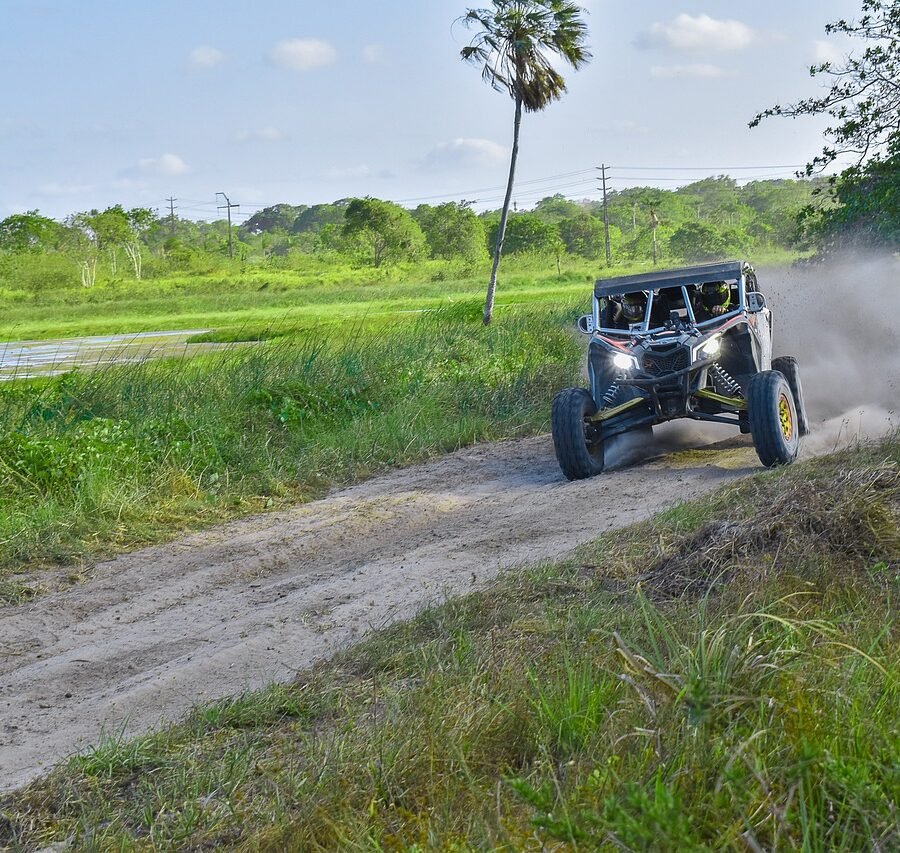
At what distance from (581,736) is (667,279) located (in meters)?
7.75

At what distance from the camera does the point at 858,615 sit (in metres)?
4.41

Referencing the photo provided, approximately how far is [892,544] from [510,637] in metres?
1.90

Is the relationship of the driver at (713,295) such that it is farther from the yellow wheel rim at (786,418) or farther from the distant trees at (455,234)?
the distant trees at (455,234)

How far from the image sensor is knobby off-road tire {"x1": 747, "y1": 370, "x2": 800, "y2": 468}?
9.44 meters

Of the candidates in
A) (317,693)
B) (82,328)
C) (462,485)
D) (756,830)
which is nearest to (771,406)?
(462,485)

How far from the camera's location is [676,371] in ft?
32.9

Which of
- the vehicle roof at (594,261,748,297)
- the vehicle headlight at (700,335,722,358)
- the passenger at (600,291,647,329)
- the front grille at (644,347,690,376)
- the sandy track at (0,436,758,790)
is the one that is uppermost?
the vehicle roof at (594,261,748,297)

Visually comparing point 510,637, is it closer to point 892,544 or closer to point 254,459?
point 892,544

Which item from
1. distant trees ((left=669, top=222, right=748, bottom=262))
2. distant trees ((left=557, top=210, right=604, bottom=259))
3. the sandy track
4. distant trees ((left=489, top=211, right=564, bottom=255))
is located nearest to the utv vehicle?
the sandy track

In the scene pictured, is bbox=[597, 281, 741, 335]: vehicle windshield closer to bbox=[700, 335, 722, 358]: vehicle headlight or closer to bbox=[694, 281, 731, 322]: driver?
bbox=[694, 281, 731, 322]: driver

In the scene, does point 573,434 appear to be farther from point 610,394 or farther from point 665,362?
point 665,362

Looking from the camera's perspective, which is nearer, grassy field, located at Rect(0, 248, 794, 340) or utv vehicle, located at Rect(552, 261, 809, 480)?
utv vehicle, located at Rect(552, 261, 809, 480)

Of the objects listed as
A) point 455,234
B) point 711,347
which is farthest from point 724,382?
point 455,234

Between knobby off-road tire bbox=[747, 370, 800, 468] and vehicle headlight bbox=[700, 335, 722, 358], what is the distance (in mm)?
561
